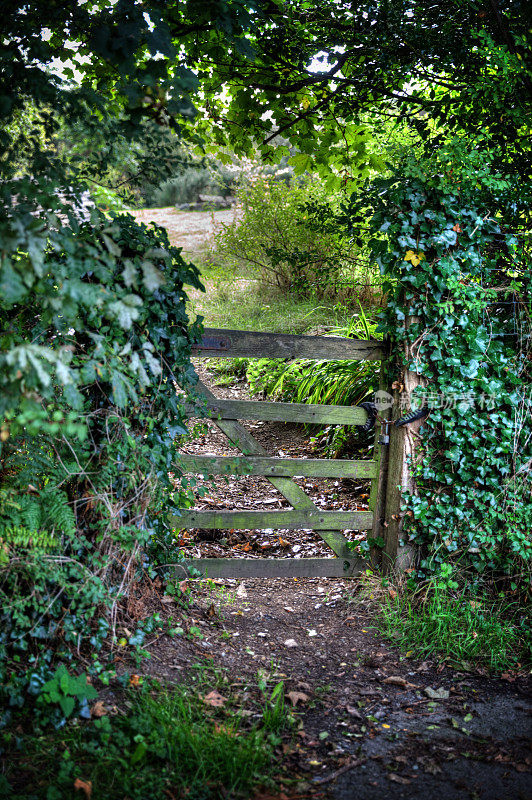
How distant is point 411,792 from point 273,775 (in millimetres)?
571

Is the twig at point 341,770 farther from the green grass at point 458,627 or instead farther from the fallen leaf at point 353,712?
the green grass at point 458,627

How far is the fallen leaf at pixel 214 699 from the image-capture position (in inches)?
103

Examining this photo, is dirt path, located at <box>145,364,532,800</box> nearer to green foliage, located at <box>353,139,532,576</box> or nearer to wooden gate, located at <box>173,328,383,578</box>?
wooden gate, located at <box>173,328,383,578</box>

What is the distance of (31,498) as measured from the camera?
8.89 ft

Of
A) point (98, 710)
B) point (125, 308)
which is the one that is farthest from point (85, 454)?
point (98, 710)

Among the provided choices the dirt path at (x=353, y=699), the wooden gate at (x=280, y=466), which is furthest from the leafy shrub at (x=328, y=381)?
the dirt path at (x=353, y=699)

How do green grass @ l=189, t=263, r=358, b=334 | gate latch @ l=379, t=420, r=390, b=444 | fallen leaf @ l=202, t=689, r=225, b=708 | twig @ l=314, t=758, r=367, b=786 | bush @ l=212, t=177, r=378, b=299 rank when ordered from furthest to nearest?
bush @ l=212, t=177, r=378, b=299, green grass @ l=189, t=263, r=358, b=334, gate latch @ l=379, t=420, r=390, b=444, fallen leaf @ l=202, t=689, r=225, b=708, twig @ l=314, t=758, r=367, b=786

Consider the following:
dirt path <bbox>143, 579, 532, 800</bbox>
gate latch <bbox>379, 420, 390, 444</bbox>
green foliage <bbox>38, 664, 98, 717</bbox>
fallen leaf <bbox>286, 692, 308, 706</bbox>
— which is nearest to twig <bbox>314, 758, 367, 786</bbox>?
dirt path <bbox>143, 579, 532, 800</bbox>

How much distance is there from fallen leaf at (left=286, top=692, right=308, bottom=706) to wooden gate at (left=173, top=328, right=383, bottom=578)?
→ 40.9 inches

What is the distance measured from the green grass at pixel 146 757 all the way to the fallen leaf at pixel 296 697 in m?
0.31

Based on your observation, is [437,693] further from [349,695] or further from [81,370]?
[81,370]

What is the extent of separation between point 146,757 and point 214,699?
48 cm

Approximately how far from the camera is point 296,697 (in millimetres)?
2807

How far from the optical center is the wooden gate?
3.54 m
